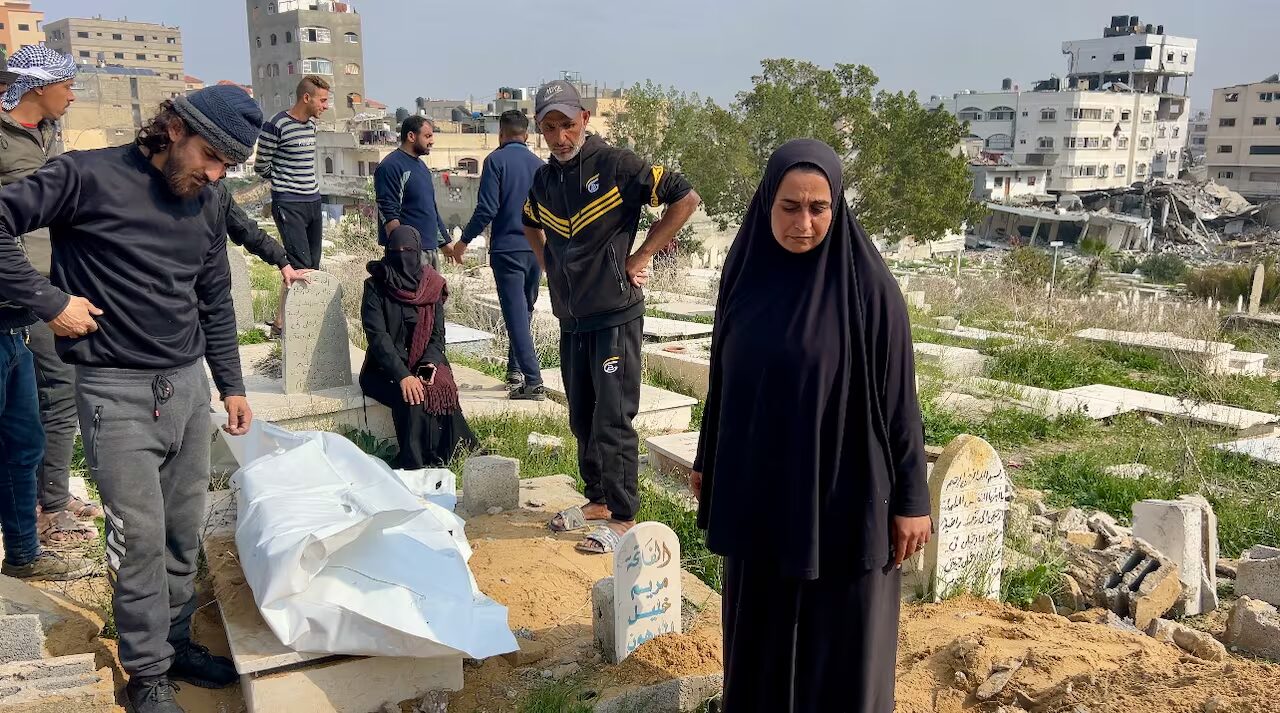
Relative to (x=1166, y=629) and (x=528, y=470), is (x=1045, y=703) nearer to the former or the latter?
(x=1166, y=629)

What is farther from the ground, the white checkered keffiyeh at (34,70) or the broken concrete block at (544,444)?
the white checkered keffiyeh at (34,70)

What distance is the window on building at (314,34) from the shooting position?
251 feet

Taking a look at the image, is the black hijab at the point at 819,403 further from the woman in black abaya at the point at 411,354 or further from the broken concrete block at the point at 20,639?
the woman in black abaya at the point at 411,354

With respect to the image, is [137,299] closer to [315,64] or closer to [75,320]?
[75,320]

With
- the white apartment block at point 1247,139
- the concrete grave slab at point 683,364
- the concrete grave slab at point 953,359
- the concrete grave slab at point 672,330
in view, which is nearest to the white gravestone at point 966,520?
the concrete grave slab at point 683,364

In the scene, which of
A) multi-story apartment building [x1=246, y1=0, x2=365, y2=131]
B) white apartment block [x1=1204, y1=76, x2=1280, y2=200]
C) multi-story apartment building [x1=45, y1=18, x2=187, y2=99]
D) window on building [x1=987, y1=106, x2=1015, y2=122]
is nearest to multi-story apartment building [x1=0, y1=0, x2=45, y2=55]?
multi-story apartment building [x1=45, y1=18, x2=187, y2=99]

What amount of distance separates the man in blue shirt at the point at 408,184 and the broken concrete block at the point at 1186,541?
4864 millimetres

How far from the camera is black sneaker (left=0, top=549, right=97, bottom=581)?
4062mm

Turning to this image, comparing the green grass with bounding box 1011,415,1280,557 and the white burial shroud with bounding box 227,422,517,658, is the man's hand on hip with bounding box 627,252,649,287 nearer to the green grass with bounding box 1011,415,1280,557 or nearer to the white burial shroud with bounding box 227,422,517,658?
the white burial shroud with bounding box 227,422,517,658

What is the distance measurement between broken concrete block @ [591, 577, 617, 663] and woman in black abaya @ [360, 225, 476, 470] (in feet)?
7.81

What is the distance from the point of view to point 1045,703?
3121 millimetres

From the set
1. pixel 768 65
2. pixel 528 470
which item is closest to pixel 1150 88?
pixel 768 65

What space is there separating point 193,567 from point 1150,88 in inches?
3969

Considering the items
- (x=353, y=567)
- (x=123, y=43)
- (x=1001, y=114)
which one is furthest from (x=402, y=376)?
(x=123, y=43)
